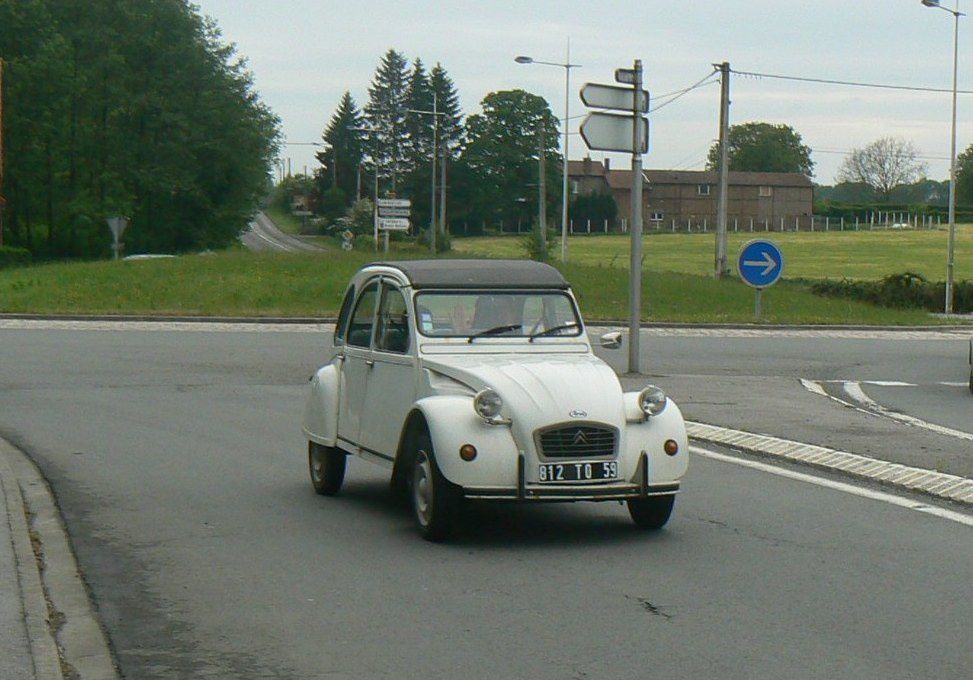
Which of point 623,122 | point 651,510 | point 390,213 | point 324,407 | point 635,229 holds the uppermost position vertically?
point 623,122

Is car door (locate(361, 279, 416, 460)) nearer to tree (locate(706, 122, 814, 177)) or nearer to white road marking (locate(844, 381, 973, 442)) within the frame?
white road marking (locate(844, 381, 973, 442))

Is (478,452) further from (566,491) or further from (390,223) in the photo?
(390,223)

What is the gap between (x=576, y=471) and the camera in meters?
8.49

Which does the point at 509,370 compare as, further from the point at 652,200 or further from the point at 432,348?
the point at 652,200

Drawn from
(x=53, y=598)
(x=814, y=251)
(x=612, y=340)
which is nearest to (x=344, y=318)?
(x=612, y=340)

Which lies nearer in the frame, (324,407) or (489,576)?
(489,576)

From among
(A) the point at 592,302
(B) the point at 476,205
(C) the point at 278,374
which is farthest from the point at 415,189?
(C) the point at 278,374

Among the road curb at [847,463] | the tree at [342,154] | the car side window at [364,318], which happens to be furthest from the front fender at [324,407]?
the tree at [342,154]

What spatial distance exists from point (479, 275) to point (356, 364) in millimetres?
1109

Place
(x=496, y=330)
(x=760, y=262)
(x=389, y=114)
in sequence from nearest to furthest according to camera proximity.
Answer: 1. (x=496, y=330)
2. (x=760, y=262)
3. (x=389, y=114)

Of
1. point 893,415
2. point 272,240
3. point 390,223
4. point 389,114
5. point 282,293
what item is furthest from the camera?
point 389,114

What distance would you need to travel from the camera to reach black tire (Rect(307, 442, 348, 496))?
35.1 feet

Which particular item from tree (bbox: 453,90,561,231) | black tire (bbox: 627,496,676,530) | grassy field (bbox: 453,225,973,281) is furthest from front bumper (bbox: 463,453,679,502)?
tree (bbox: 453,90,561,231)

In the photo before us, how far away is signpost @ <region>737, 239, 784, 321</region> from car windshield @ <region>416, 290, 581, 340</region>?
16.4m
